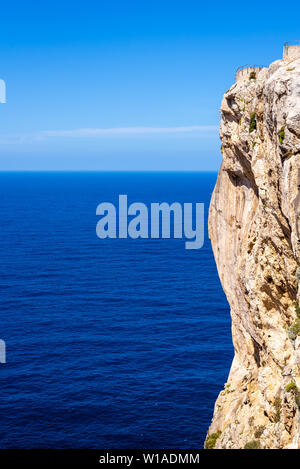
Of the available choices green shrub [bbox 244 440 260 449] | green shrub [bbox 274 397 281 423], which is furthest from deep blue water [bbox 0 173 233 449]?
green shrub [bbox 274 397 281 423]

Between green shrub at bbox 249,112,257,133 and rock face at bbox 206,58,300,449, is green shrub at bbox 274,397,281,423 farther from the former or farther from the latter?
green shrub at bbox 249,112,257,133

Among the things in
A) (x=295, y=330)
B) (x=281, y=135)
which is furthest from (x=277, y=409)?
(x=281, y=135)

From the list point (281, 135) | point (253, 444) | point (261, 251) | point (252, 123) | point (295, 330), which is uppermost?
point (252, 123)

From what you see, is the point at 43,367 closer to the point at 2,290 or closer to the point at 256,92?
the point at 2,290

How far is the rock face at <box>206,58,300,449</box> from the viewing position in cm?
2427

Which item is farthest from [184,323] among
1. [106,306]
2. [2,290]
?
[2,290]

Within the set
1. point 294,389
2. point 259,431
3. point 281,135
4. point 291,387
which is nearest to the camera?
point 281,135

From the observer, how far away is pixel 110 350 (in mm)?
69500

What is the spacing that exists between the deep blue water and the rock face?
17543 millimetres

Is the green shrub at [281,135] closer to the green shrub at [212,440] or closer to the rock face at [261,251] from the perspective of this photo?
the rock face at [261,251]

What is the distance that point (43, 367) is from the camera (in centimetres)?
6412

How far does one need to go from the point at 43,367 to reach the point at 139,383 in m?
11.4

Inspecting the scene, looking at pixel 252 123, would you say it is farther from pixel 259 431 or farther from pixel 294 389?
pixel 259 431

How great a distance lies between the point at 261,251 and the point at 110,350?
4283 cm
